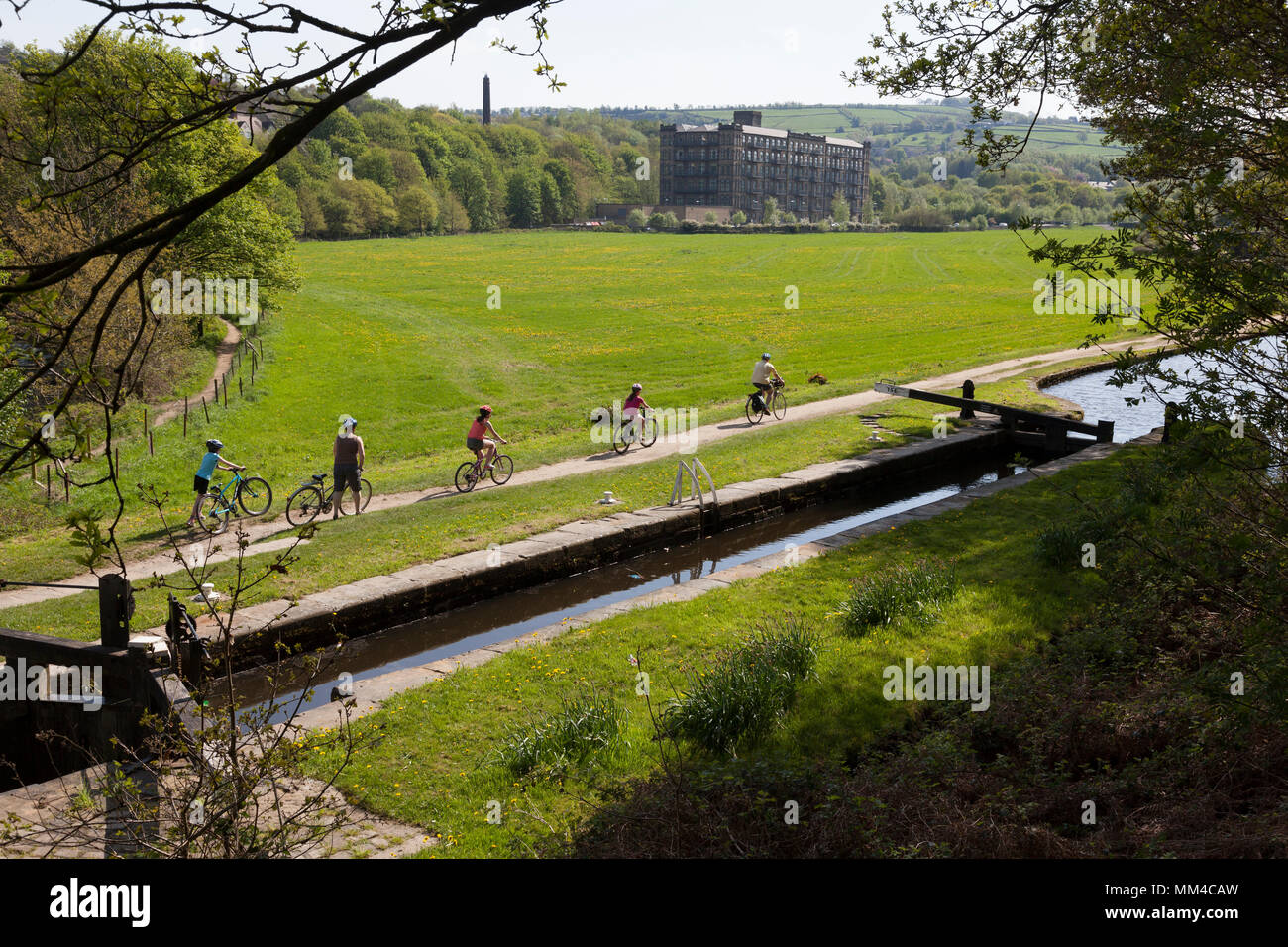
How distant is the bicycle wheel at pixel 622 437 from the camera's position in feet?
67.8

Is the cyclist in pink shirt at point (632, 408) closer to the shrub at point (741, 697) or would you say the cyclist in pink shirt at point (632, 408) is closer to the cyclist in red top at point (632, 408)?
the cyclist in red top at point (632, 408)

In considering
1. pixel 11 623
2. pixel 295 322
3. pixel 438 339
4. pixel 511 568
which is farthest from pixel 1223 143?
pixel 295 322

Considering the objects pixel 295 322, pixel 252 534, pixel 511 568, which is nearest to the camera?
pixel 511 568

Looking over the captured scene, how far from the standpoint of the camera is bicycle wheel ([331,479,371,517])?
16109 millimetres

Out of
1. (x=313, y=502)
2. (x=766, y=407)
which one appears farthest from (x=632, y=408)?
(x=313, y=502)

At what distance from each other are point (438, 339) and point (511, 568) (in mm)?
25795

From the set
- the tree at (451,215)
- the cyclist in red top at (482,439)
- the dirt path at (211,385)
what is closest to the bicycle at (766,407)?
the cyclist in red top at (482,439)

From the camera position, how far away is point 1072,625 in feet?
32.2

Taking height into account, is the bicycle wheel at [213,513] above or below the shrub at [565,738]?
above

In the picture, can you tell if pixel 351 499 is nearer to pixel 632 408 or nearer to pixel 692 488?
pixel 692 488

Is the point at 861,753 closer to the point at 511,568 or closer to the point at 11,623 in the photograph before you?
the point at 511,568

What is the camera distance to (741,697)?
25.2ft

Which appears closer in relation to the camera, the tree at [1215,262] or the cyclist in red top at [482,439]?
the tree at [1215,262]

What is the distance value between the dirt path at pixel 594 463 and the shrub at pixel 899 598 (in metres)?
3.02
